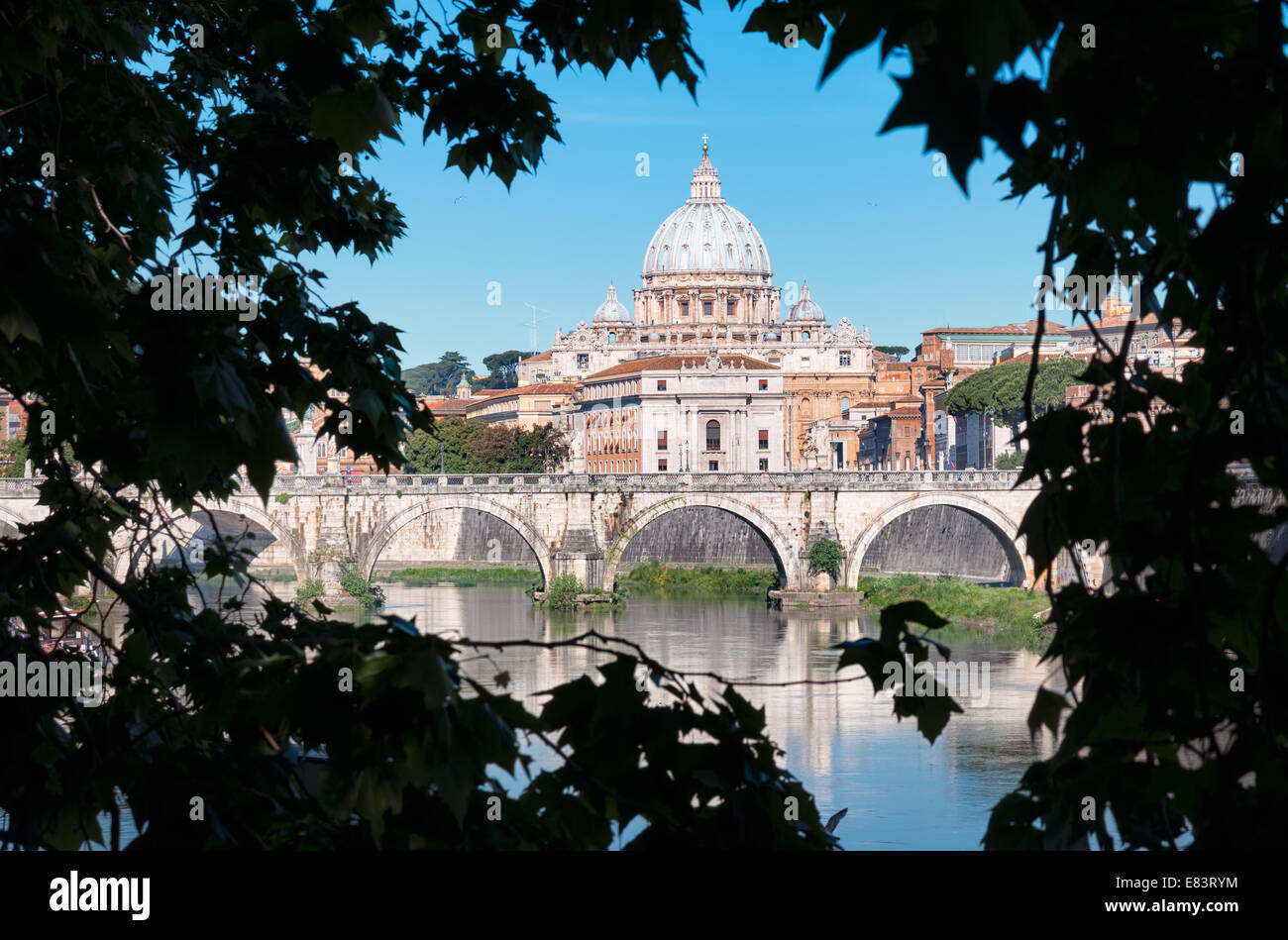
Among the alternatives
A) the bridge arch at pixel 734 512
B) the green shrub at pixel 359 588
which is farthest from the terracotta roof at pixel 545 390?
the green shrub at pixel 359 588

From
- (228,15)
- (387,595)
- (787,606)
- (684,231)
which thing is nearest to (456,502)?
(387,595)

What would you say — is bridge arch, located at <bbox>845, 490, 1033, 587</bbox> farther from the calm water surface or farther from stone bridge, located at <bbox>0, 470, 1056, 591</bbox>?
the calm water surface

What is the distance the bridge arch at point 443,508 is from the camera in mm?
35750

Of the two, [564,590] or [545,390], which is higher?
[545,390]

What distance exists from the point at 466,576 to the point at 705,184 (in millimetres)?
54614

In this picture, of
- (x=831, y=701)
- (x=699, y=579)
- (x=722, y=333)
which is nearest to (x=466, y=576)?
(x=699, y=579)

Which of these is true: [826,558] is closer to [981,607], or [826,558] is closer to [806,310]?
[981,607]

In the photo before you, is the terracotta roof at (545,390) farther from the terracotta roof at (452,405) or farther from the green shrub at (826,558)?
the green shrub at (826,558)

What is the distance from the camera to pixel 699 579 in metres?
40.3

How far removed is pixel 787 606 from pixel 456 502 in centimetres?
931

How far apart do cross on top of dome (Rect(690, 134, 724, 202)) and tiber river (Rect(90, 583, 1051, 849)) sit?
2394 inches

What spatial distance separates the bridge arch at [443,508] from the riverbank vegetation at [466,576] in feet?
12.1
